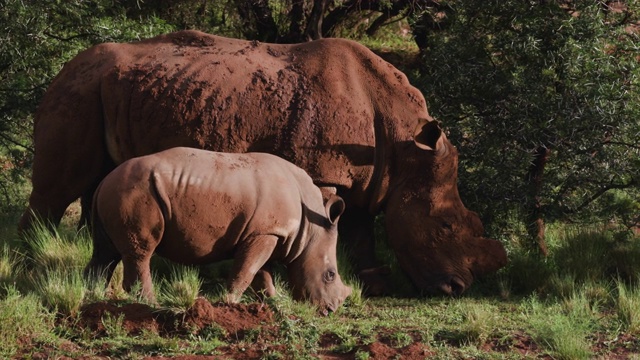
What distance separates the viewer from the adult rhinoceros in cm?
1045

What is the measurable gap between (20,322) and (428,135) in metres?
4.53

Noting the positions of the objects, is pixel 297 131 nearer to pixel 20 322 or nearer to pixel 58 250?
pixel 58 250

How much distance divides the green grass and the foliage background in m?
0.60

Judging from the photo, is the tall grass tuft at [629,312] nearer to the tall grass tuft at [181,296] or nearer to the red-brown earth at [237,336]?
the red-brown earth at [237,336]

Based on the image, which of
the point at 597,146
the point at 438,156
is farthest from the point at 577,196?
the point at 438,156

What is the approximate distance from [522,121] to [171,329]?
500 cm

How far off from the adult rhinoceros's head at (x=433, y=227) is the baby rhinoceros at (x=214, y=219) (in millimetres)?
1455

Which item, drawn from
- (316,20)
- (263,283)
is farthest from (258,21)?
(263,283)

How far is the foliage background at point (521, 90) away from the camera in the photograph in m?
11.3

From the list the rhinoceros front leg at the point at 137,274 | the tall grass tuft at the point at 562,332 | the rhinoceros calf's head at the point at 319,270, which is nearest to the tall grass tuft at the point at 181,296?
the rhinoceros front leg at the point at 137,274

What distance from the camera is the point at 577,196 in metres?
11.9

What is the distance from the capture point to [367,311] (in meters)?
9.56

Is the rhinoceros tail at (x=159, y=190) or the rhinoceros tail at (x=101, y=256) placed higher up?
the rhinoceros tail at (x=159, y=190)

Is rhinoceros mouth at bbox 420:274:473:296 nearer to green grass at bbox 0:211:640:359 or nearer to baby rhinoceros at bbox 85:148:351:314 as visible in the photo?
green grass at bbox 0:211:640:359
